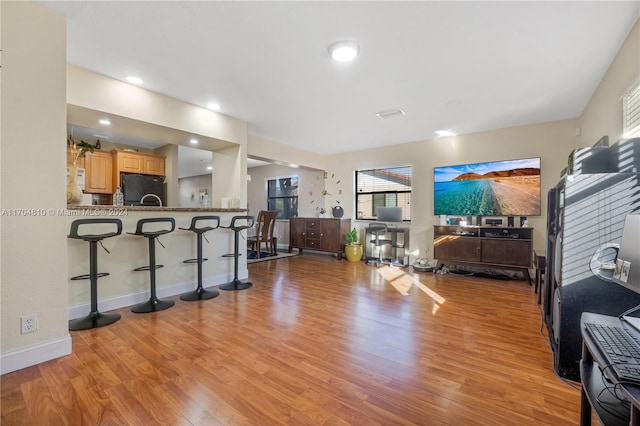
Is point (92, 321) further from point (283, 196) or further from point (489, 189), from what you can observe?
point (283, 196)

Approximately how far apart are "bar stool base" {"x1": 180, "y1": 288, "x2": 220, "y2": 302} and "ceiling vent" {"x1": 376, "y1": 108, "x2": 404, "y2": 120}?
346 centimetres

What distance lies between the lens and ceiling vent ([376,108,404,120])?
3.91m

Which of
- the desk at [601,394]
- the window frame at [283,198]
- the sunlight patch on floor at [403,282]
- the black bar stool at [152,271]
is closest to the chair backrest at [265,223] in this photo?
A: the window frame at [283,198]

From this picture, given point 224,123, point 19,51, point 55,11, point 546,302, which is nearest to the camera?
point 19,51

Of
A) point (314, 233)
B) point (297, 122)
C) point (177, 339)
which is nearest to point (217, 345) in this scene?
point (177, 339)

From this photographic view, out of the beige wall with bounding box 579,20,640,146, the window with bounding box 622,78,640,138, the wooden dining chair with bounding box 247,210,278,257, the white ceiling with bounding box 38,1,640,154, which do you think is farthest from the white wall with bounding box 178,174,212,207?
the window with bounding box 622,78,640,138

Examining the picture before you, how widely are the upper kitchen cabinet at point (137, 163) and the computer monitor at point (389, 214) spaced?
485 centimetres

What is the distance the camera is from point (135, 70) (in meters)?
2.80

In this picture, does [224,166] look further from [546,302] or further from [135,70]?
[546,302]

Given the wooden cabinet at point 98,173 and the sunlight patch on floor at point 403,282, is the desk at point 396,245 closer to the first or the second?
the sunlight patch on floor at point 403,282

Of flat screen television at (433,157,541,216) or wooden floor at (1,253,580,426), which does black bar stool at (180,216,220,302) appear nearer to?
wooden floor at (1,253,580,426)

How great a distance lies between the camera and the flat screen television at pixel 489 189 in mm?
4461

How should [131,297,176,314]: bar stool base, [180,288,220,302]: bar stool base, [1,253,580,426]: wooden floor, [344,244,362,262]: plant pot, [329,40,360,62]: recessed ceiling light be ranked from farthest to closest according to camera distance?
[344,244,362,262]: plant pot, [180,288,220,302]: bar stool base, [131,297,176,314]: bar stool base, [329,40,360,62]: recessed ceiling light, [1,253,580,426]: wooden floor

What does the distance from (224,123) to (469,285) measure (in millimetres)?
4463
